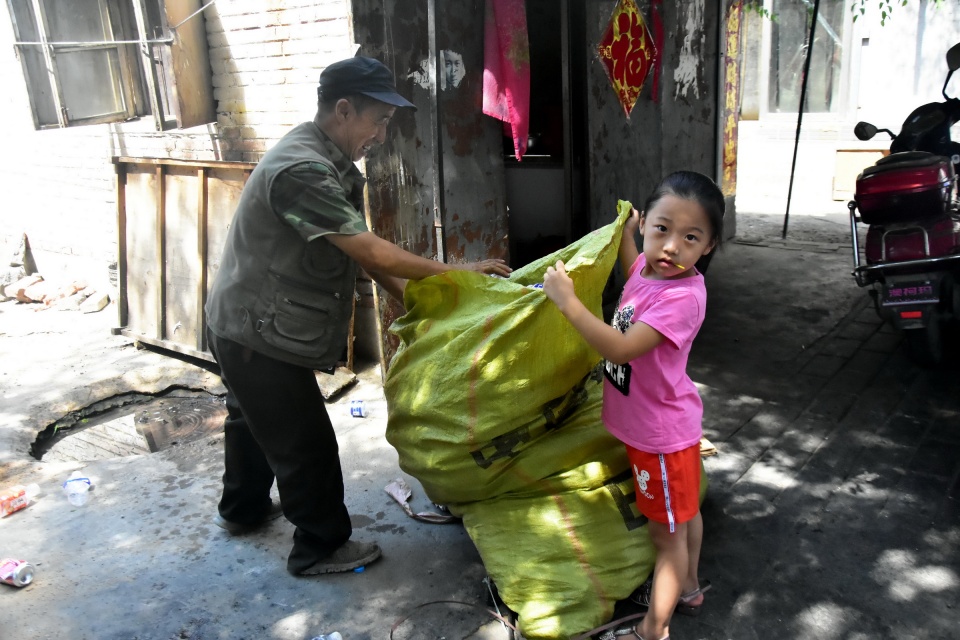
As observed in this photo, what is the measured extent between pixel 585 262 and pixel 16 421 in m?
3.69

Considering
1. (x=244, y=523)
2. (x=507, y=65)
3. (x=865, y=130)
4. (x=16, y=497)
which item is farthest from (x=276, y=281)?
(x=865, y=130)

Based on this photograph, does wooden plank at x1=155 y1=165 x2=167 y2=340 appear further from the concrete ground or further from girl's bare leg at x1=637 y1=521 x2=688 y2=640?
girl's bare leg at x1=637 y1=521 x2=688 y2=640

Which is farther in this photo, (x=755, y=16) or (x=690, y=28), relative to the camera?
(x=755, y=16)

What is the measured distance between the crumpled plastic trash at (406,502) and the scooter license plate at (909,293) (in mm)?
2622

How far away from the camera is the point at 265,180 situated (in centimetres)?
256

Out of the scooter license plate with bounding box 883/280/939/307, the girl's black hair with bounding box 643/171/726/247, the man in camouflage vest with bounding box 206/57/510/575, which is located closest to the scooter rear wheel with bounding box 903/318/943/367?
the scooter license plate with bounding box 883/280/939/307

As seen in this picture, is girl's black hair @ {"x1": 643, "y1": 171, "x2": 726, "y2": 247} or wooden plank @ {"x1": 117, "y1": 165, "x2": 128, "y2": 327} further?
wooden plank @ {"x1": 117, "y1": 165, "x2": 128, "y2": 327}

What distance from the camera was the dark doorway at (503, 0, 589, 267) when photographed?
237 inches

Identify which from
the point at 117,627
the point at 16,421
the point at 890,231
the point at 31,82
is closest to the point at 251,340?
the point at 117,627

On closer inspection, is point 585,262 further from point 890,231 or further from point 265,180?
point 890,231

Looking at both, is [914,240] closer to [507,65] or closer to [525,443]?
[507,65]

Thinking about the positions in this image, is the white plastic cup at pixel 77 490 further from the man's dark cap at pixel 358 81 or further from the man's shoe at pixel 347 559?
the man's dark cap at pixel 358 81

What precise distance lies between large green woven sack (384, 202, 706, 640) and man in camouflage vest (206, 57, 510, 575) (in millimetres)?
244

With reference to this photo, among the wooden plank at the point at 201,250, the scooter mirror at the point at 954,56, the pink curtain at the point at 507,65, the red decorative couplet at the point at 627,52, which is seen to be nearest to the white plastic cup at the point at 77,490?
the wooden plank at the point at 201,250
